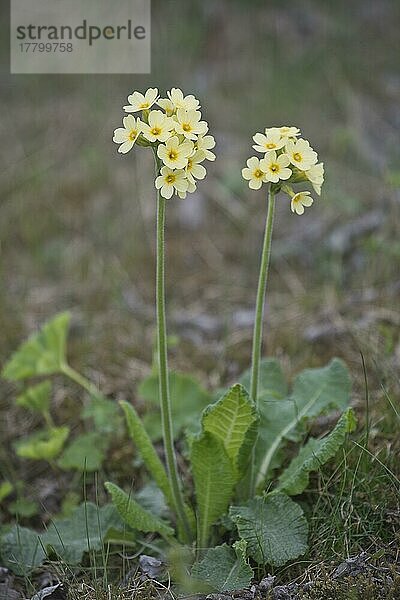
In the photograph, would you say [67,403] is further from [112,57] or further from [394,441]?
[112,57]

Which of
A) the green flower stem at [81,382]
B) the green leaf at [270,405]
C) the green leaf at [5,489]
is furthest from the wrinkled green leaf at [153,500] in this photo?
the green flower stem at [81,382]

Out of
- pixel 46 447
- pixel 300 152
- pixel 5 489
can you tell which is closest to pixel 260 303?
pixel 300 152

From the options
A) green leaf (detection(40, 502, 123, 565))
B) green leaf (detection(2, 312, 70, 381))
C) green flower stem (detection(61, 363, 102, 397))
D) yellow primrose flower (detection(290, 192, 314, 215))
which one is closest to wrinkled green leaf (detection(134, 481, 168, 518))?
Result: green leaf (detection(40, 502, 123, 565))

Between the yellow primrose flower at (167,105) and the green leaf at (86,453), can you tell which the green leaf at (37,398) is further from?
the yellow primrose flower at (167,105)

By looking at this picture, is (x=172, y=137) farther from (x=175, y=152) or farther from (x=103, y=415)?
(x=103, y=415)

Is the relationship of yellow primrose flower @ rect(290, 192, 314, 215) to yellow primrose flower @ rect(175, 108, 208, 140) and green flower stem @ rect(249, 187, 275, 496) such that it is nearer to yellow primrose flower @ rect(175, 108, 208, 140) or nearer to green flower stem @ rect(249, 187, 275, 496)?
green flower stem @ rect(249, 187, 275, 496)

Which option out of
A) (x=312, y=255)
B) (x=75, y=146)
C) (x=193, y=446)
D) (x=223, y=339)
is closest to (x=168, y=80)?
(x=75, y=146)
